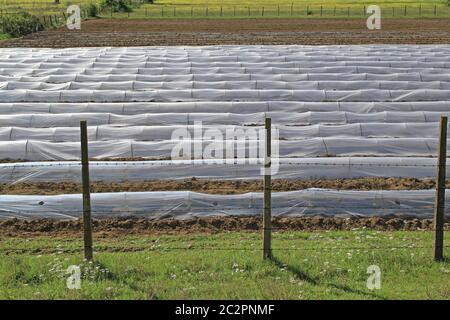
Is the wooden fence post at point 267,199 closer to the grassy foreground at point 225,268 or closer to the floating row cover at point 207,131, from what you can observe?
the grassy foreground at point 225,268

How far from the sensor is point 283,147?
39.1 feet

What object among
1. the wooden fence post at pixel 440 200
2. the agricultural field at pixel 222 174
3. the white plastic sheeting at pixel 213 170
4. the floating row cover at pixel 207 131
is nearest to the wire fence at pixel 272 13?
the agricultural field at pixel 222 174

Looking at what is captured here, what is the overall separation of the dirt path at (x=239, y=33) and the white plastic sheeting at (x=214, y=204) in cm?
2169

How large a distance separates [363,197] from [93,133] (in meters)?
5.99

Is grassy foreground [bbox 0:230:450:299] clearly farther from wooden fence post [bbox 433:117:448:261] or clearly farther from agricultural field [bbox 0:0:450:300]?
wooden fence post [bbox 433:117:448:261]

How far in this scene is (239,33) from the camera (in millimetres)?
35219

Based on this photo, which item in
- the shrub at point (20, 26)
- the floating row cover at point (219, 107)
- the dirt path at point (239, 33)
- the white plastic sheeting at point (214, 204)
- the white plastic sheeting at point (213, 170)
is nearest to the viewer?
the white plastic sheeting at point (214, 204)

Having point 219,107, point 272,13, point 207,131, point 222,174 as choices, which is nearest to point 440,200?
point 222,174

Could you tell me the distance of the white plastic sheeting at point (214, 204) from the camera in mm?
8906

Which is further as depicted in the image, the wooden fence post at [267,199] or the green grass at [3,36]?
the green grass at [3,36]

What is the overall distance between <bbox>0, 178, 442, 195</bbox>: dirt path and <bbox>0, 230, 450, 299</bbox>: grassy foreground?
6.69 feet

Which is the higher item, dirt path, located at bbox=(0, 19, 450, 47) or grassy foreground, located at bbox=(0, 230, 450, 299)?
dirt path, located at bbox=(0, 19, 450, 47)

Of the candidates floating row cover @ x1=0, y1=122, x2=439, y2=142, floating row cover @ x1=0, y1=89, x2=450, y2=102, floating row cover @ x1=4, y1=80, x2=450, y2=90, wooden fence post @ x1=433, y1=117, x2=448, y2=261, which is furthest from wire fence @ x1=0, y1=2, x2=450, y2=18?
wooden fence post @ x1=433, y1=117, x2=448, y2=261

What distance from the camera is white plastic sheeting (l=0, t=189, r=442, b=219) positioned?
8.91 metres
